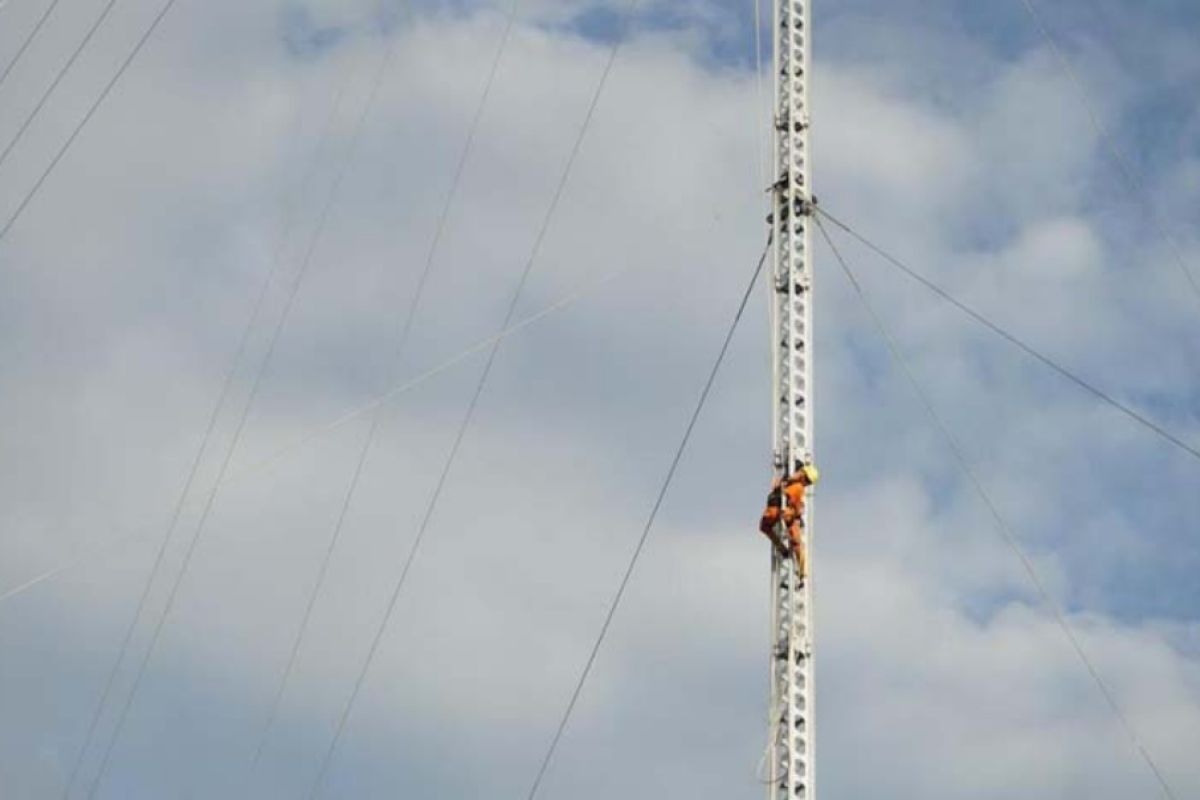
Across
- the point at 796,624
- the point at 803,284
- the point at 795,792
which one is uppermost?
the point at 803,284

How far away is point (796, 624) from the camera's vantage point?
30.0 m

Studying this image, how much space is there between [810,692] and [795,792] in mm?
1707

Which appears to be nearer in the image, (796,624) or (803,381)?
(796,624)

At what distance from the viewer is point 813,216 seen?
33.6m

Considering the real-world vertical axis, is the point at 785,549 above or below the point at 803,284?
below

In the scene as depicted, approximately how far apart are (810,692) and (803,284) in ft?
24.0

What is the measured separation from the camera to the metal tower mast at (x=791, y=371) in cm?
2903

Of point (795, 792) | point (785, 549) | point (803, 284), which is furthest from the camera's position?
point (803, 284)

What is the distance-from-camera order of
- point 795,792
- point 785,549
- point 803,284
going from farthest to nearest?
point 803,284 < point 785,549 < point 795,792

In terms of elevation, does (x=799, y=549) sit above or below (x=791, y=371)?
below

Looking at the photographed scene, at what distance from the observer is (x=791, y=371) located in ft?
105

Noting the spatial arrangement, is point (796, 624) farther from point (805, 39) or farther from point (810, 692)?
point (805, 39)

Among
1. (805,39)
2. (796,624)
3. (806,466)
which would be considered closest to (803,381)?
(806,466)

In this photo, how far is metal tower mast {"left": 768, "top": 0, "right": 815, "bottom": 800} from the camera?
29.0 metres
